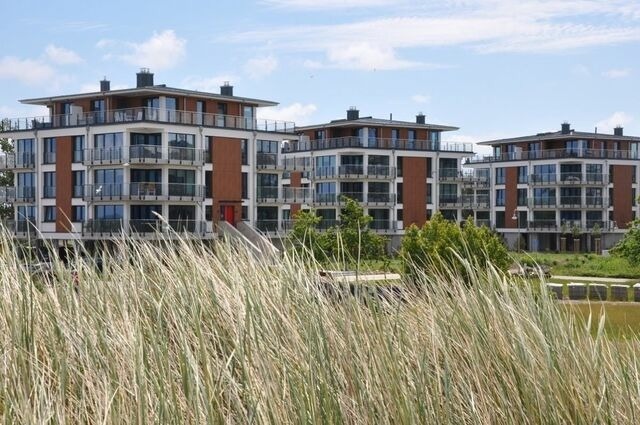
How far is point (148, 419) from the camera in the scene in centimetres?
560

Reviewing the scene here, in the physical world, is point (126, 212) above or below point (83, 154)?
below

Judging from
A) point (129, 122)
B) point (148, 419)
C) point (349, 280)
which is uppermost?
point (129, 122)

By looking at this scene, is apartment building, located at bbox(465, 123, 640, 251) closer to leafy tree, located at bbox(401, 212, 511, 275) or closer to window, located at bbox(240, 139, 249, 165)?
window, located at bbox(240, 139, 249, 165)

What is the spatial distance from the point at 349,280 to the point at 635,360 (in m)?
2.54

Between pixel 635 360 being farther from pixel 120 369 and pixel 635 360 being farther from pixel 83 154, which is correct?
pixel 83 154

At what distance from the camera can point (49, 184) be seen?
52.9 meters

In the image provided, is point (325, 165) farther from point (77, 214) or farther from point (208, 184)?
point (77, 214)

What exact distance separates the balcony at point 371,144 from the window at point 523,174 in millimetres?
8017

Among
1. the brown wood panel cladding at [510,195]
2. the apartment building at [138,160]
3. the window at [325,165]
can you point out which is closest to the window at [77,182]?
the apartment building at [138,160]

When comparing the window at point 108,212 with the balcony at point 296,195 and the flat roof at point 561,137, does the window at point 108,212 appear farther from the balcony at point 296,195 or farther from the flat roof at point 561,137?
the flat roof at point 561,137

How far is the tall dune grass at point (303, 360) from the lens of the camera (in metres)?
5.76

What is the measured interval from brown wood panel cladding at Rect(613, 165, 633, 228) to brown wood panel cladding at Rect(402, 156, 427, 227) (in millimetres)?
18164

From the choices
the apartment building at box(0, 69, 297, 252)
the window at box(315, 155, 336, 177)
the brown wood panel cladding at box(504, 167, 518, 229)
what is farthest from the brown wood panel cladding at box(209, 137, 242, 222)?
the brown wood panel cladding at box(504, 167, 518, 229)

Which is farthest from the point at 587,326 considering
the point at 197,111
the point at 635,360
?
the point at 197,111
